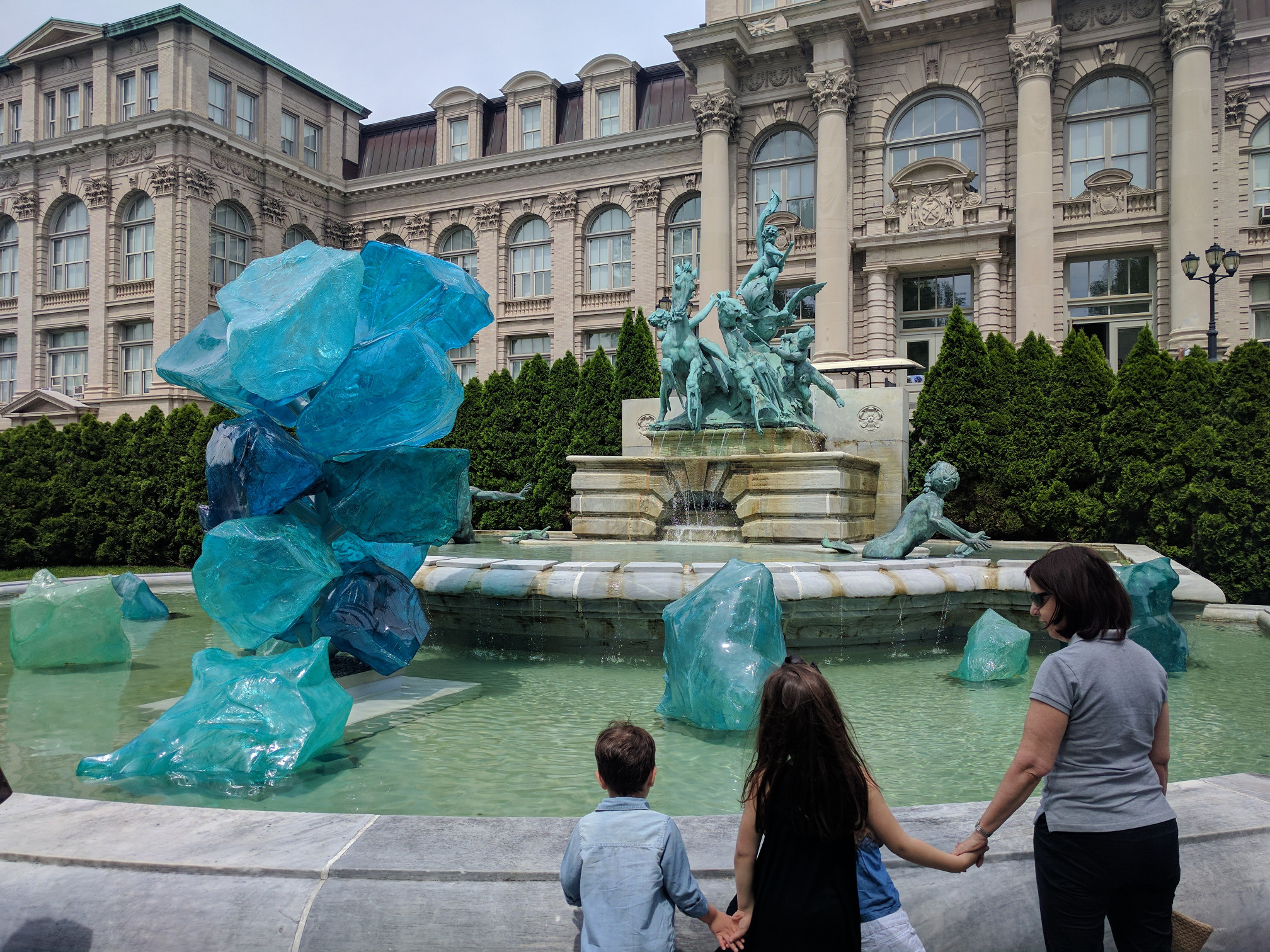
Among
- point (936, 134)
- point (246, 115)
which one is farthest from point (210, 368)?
point (246, 115)

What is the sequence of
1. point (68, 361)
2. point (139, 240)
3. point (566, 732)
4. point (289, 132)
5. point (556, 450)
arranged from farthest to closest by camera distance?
point (289, 132) < point (68, 361) < point (139, 240) < point (556, 450) < point (566, 732)

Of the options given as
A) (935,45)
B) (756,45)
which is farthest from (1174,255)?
(756,45)

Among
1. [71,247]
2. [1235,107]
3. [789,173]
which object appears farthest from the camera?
[71,247]

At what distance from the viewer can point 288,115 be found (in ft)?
139

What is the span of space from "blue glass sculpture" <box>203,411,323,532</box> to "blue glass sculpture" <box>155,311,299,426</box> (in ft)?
0.47

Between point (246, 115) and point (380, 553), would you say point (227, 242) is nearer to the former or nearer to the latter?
point (246, 115)

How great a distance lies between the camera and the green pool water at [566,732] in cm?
425

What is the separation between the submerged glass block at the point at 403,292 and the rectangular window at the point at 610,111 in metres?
36.8

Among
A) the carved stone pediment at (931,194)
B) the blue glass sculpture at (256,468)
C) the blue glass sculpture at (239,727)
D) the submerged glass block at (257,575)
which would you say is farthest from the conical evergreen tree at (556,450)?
the blue glass sculpture at (239,727)

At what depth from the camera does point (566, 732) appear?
5.33 m

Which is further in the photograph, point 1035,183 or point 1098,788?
point 1035,183

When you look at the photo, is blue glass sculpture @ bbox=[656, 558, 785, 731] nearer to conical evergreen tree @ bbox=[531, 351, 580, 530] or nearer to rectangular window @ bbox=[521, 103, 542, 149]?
conical evergreen tree @ bbox=[531, 351, 580, 530]

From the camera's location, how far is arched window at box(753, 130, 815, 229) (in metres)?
34.0

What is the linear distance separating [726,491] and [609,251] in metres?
29.6
